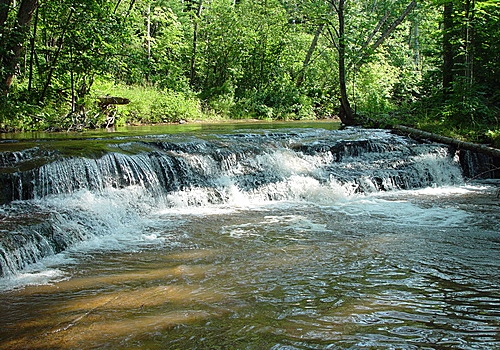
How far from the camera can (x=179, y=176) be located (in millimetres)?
9312

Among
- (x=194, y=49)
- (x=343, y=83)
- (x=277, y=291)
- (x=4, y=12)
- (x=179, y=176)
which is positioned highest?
(x=194, y=49)

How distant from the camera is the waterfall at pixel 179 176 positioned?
6.48 m

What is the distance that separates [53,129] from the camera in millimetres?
13508

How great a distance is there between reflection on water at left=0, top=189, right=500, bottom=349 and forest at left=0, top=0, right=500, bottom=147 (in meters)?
7.39

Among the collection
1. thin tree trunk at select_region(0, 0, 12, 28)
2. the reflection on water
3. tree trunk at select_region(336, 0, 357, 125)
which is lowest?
the reflection on water

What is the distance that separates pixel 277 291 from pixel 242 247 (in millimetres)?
1597

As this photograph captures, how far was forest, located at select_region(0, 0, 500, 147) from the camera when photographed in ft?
42.5

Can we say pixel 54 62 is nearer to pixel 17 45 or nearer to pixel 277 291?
pixel 17 45

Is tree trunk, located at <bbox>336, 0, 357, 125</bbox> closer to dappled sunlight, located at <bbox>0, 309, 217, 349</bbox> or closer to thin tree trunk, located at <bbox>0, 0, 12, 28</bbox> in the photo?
thin tree trunk, located at <bbox>0, 0, 12, 28</bbox>

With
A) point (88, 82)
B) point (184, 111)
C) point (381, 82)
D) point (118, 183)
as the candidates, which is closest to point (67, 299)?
point (118, 183)

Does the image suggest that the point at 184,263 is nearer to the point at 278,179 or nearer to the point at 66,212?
the point at 66,212

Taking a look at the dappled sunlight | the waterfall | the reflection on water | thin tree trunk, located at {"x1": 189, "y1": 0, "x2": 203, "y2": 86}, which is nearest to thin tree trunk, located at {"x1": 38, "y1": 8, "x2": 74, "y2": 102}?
the waterfall

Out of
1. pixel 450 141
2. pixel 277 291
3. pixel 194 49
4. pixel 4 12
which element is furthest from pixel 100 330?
pixel 194 49

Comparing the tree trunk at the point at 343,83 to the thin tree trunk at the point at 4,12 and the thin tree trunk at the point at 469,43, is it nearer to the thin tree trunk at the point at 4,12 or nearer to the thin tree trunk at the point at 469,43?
the thin tree trunk at the point at 469,43
